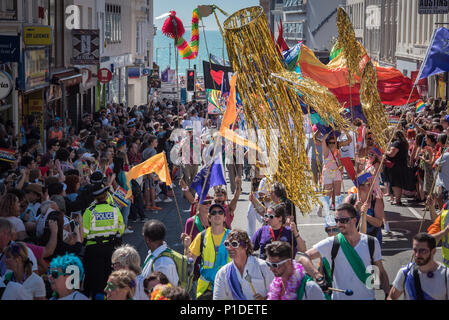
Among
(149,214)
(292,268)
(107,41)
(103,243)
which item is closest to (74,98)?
(107,41)

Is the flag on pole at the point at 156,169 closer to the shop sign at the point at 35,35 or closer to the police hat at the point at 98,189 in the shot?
the police hat at the point at 98,189

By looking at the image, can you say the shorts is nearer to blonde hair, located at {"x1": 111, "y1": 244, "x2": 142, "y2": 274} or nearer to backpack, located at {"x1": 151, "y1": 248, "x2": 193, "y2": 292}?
backpack, located at {"x1": 151, "y1": 248, "x2": 193, "y2": 292}

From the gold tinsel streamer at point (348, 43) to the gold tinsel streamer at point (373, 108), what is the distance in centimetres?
20

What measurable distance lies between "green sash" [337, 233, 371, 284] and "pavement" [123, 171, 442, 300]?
3000 mm

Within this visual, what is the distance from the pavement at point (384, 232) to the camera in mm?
11602

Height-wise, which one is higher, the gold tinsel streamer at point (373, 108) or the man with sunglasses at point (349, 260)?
the gold tinsel streamer at point (373, 108)

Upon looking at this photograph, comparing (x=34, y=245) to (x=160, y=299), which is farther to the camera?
(x=34, y=245)

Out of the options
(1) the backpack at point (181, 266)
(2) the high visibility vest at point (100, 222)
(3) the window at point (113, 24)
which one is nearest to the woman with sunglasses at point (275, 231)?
(1) the backpack at point (181, 266)

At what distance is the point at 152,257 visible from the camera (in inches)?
273

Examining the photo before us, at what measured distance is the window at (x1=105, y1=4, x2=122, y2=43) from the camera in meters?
42.1

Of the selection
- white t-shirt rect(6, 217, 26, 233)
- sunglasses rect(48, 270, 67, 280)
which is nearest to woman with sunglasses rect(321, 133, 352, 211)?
white t-shirt rect(6, 217, 26, 233)

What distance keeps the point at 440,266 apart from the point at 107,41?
36822 mm

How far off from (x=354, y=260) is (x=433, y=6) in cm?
2118

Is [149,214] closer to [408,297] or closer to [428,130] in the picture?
[428,130]
